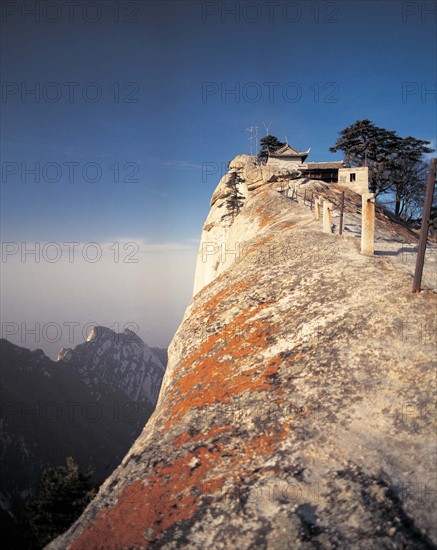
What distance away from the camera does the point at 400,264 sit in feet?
31.0

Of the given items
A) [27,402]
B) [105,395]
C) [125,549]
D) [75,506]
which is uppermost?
[125,549]

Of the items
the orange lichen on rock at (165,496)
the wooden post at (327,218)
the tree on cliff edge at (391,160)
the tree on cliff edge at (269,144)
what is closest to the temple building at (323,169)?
the tree on cliff edge at (391,160)

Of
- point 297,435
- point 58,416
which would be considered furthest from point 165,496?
point 58,416

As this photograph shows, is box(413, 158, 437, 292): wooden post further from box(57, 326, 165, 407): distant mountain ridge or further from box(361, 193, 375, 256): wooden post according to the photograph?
box(57, 326, 165, 407): distant mountain ridge

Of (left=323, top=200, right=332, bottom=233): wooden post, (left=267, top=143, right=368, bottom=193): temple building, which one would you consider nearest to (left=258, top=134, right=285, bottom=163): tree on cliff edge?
(left=267, top=143, right=368, bottom=193): temple building

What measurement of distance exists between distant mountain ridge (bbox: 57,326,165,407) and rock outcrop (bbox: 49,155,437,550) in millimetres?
140313

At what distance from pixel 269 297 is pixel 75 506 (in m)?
21.8

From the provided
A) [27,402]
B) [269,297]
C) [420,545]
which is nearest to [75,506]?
[269,297]

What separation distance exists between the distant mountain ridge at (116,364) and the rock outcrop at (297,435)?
14031 centimetres

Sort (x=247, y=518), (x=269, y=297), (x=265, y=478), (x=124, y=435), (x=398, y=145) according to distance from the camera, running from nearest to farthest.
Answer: (x=247, y=518) < (x=265, y=478) < (x=269, y=297) < (x=398, y=145) < (x=124, y=435)

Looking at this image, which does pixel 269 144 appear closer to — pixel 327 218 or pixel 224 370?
pixel 327 218

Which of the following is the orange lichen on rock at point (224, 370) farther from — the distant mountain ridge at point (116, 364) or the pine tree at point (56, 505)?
the distant mountain ridge at point (116, 364)

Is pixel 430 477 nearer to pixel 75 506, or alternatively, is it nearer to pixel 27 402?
pixel 75 506

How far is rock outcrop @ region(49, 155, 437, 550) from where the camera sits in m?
4.18
